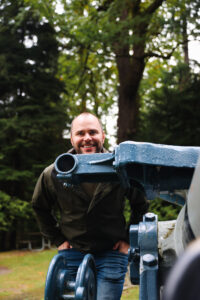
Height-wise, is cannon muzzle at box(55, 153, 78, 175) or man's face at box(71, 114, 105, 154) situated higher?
man's face at box(71, 114, 105, 154)

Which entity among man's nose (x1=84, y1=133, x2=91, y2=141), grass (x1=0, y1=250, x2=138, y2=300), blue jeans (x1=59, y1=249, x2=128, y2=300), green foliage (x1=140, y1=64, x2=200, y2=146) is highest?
green foliage (x1=140, y1=64, x2=200, y2=146)

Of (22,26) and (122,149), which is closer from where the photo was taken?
(122,149)

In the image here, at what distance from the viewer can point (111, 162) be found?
5.63 feet

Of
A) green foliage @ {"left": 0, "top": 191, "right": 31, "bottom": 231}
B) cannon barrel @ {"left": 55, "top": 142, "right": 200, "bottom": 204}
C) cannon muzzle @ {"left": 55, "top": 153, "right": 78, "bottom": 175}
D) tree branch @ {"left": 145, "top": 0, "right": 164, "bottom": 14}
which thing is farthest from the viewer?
green foliage @ {"left": 0, "top": 191, "right": 31, "bottom": 231}

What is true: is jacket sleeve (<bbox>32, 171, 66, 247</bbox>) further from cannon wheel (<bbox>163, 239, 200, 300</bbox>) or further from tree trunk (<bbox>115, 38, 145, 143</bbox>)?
tree trunk (<bbox>115, 38, 145, 143</bbox>)

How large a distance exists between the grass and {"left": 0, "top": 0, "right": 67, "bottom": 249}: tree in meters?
1.69

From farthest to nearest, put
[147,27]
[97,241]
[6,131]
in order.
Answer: [6,131], [147,27], [97,241]

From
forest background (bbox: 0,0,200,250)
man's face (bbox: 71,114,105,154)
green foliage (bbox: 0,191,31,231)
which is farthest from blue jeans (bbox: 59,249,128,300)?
green foliage (bbox: 0,191,31,231)

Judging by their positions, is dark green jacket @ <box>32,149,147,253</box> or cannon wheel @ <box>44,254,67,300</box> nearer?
cannon wheel @ <box>44,254,67,300</box>

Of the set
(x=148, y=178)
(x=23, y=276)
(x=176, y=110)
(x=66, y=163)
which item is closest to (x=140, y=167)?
(x=148, y=178)

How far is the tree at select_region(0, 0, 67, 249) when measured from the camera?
16016 mm

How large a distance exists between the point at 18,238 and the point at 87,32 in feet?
36.2

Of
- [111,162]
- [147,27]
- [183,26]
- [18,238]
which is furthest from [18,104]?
[111,162]

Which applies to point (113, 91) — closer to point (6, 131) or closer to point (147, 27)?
point (6, 131)
